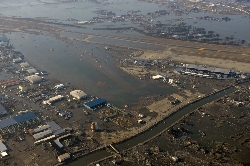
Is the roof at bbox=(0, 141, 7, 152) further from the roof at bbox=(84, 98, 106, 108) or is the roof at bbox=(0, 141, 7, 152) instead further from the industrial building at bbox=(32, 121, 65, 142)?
the roof at bbox=(84, 98, 106, 108)

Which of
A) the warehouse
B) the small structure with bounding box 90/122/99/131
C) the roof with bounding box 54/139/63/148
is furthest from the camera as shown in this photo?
the small structure with bounding box 90/122/99/131

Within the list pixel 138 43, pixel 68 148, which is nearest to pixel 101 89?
pixel 68 148

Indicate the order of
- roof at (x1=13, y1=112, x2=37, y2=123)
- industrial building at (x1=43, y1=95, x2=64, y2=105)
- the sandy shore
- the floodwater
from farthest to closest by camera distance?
the sandy shore
the floodwater
industrial building at (x1=43, y1=95, x2=64, y2=105)
roof at (x1=13, y1=112, x2=37, y2=123)

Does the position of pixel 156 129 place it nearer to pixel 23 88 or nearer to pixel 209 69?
pixel 209 69

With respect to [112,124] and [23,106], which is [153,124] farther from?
[23,106]

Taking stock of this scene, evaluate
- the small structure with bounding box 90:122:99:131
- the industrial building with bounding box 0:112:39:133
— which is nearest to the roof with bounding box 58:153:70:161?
the small structure with bounding box 90:122:99:131

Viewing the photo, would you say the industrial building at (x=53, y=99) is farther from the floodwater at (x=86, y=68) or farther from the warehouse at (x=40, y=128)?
the warehouse at (x=40, y=128)

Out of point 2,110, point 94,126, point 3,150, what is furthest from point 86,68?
point 3,150
